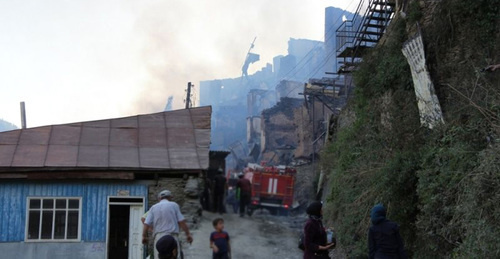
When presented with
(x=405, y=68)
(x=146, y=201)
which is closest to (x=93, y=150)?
(x=146, y=201)

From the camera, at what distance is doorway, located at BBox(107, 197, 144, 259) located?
1412 cm

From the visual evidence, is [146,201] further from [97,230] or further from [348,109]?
[348,109]

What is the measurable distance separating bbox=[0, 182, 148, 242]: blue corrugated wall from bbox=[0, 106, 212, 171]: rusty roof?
2.04 ft

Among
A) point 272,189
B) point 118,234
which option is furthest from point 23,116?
point 272,189

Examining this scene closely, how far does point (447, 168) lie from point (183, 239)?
24.2 ft

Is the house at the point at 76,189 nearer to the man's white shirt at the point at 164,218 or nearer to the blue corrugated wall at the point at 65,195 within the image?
the blue corrugated wall at the point at 65,195

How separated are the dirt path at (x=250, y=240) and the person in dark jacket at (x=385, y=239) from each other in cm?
664

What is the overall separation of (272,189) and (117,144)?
11923 millimetres

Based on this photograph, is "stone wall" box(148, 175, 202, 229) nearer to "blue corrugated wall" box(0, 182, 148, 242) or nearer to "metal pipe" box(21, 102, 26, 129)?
"blue corrugated wall" box(0, 182, 148, 242)

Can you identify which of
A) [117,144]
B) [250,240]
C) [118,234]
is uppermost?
[117,144]

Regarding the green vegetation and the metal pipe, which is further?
the metal pipe

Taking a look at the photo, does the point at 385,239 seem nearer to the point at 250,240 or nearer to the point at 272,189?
the point at 250,240

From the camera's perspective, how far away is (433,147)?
845cm

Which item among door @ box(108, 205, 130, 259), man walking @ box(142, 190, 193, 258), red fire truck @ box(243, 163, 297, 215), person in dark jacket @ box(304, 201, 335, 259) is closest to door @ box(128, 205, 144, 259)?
door @ box(108, 205, 130, 259)
